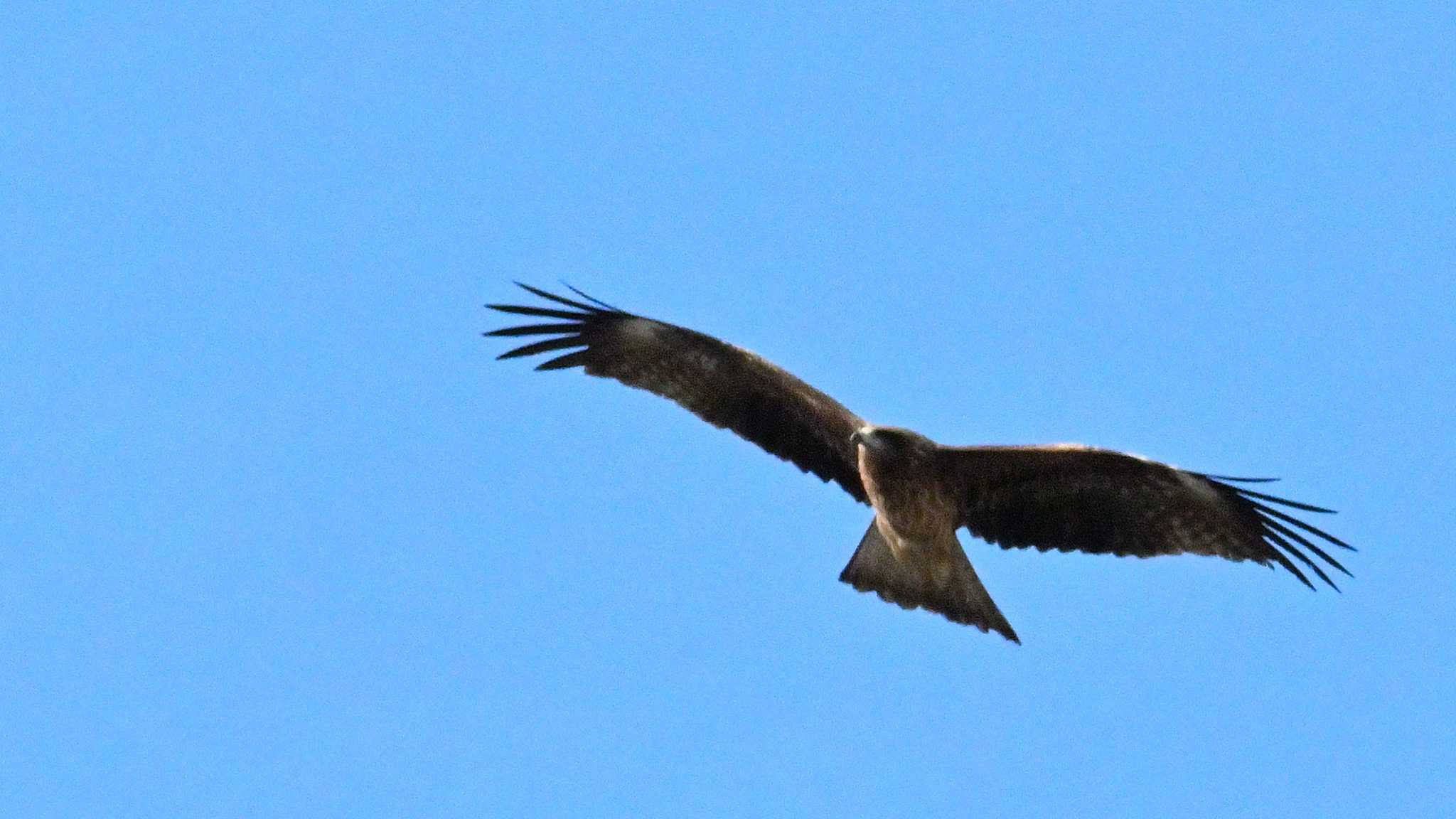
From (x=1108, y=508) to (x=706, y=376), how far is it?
7.50 feet

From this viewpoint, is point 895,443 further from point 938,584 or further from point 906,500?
point 938,584

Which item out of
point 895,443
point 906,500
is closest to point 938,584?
point 906,500

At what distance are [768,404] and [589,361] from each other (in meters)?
1.02

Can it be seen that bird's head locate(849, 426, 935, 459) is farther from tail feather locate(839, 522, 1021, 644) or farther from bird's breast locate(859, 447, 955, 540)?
tail feather locate(839, 522, 1021, 644)

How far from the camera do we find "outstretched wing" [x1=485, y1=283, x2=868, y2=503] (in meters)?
13.8

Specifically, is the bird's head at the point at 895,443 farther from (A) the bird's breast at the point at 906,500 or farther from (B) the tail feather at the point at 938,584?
(B) the tail feather at the point at 938,584

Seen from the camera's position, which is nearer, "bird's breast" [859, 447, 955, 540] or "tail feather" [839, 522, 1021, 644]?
"bird's breast" [859, 447, 955, 540]

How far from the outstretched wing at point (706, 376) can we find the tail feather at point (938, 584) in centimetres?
46

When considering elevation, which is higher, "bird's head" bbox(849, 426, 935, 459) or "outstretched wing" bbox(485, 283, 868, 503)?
"outstretched wing" bbox(485, 283, 868, 503)

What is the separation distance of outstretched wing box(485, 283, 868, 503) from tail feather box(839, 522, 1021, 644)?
0.46 m

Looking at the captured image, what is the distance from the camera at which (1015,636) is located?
13.6 m

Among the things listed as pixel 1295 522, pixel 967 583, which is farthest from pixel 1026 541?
pixel 1295 522

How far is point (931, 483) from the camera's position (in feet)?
43.5

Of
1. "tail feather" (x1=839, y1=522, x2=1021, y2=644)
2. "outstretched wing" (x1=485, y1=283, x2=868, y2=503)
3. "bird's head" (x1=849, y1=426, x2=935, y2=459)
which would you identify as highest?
"outstretched wing" (x1=485, y1=283, x2=868, y2=503)
